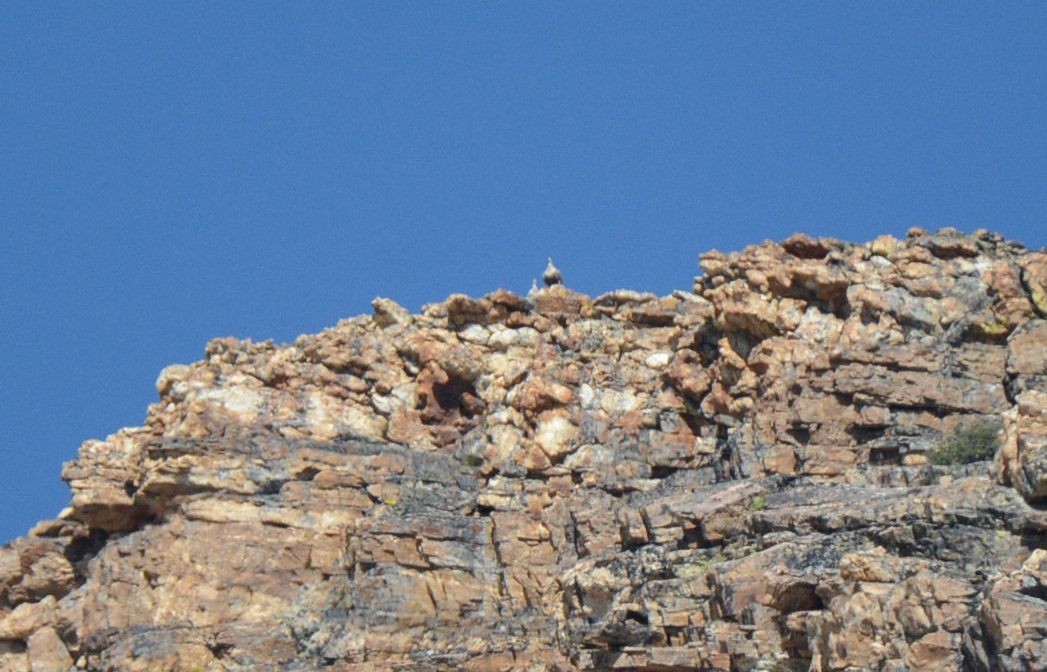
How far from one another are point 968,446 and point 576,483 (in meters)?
11.7

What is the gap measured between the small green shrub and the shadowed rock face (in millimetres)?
678

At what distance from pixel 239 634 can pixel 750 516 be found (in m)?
13.3

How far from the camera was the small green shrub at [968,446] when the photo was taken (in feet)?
184

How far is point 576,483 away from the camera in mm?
63750

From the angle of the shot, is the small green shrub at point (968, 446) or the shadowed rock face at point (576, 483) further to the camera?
the small green shrub at point (968, 446)

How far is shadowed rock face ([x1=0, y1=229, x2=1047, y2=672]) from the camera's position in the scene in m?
52.2

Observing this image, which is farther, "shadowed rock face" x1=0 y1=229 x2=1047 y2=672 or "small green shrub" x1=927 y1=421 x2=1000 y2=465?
"small green shrub" x1=927 y1=421 x2=1000 y2=465

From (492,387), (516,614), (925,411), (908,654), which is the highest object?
(492,387)

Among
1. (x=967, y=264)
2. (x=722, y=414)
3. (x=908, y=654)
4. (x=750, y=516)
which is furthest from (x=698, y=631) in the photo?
(x=967, y=264)

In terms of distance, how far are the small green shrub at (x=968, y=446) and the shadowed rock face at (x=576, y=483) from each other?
0.68m

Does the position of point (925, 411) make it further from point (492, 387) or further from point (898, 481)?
point (492, 387)

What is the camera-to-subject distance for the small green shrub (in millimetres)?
56125

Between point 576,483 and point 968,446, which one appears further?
point 576,483

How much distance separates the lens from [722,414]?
6431cm
